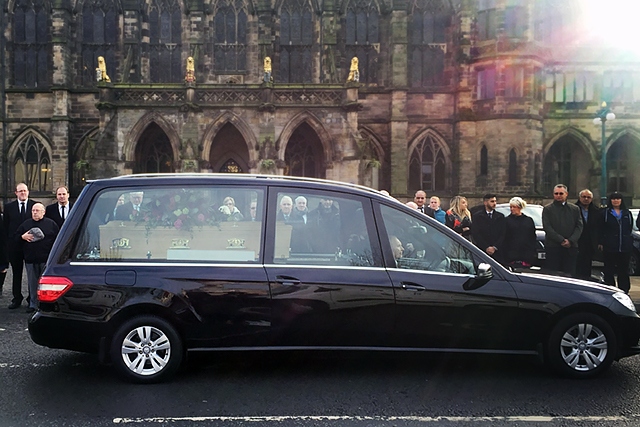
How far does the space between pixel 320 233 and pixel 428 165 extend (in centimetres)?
2262

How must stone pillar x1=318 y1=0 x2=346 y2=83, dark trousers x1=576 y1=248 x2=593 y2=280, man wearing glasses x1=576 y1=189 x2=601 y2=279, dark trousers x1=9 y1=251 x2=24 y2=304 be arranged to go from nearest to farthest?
dark trousers x1=9 y1=251 x2=24 y2=304
man wearing glasses x1=576 y1=189 x2=601 y2=279
dark trousers x1=576 y1=248 x2=593 y2=280
stone pillar x1=318 y1=0 x2=346 y2=83

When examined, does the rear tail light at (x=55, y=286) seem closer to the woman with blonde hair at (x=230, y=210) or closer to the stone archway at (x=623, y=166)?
the woman with blonde hair at (x=230, y=210)

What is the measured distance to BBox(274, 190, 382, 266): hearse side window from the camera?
4.66 metres

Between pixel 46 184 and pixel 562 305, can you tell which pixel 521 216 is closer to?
pixel 562 305

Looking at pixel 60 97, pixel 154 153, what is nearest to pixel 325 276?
pixel 154 153

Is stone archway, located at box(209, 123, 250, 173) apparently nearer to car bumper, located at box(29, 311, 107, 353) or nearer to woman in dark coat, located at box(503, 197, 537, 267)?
woman in dark coat, located at box(503, 197, 537, 267)

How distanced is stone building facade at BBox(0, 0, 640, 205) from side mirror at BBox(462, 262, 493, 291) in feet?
65.0

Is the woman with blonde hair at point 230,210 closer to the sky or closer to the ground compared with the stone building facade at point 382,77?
closer to the ground

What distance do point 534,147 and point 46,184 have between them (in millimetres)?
23431

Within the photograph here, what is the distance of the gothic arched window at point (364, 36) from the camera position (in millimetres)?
26359

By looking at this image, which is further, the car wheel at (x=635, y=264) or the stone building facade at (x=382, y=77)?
the stone building facade at (x=382, y=77)

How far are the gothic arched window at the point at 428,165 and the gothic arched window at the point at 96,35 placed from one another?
611 inches

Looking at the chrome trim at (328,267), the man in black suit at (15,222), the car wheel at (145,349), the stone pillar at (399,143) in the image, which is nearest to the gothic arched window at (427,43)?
the stone pillar at (399,143)

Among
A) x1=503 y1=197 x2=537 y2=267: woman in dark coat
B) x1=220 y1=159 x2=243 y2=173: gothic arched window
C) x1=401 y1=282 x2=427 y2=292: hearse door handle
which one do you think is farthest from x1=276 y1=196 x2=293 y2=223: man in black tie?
x1=220 y1=159 x2=243 y2=173: gothic arched window
